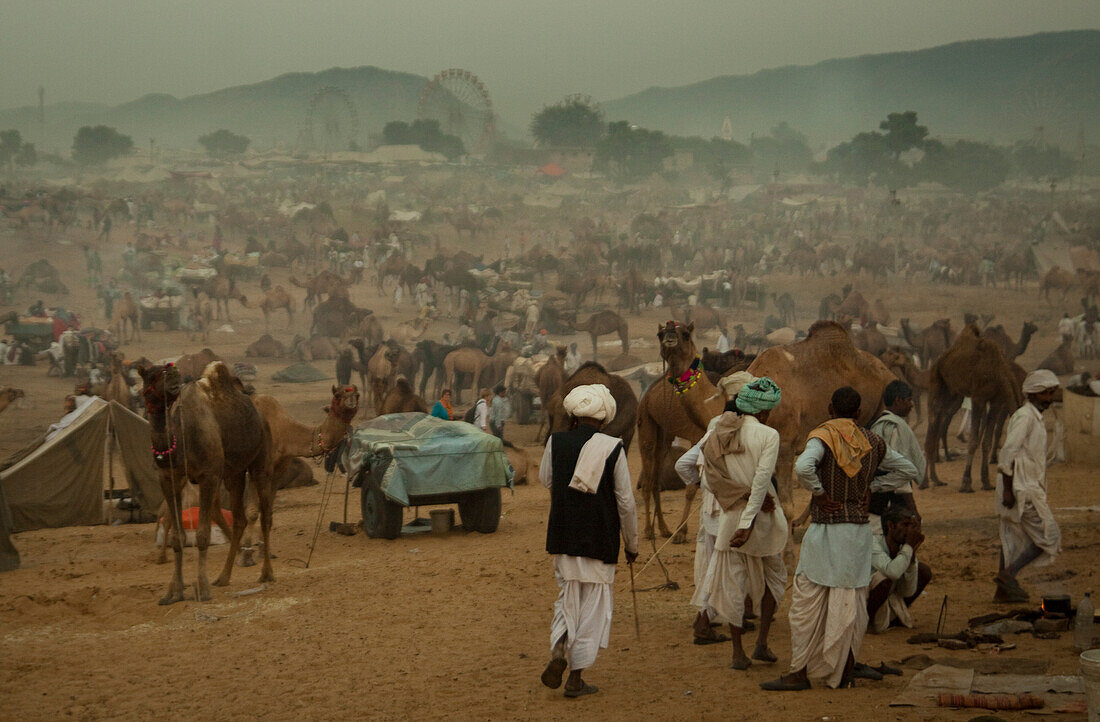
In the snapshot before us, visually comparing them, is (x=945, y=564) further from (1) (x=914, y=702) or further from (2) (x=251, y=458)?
(2) (x=251, y=458)

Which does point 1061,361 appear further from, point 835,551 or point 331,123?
point 331,123

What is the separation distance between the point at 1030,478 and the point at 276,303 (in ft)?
122

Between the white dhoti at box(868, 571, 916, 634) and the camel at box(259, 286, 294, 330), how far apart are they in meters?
36.5

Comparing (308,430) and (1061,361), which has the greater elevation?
(308,430)

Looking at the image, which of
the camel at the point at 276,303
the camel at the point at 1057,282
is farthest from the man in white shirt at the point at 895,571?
the camel at the point at 1057,282

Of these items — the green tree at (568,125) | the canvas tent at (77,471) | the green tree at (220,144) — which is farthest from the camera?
the green tree at (568,125)

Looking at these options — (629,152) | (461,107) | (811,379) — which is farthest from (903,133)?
(811,379)

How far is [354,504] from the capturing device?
1591 cm

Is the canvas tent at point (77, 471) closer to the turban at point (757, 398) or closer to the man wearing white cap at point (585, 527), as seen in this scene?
the man wearing white cap at point (585, 527)

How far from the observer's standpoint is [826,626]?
5.98 metres

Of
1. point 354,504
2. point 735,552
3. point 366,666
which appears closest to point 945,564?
point 735,552

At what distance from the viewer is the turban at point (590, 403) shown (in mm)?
6172

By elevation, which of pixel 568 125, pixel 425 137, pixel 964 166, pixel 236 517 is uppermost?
pixel 568 125

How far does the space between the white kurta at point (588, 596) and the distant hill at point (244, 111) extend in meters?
65.7
